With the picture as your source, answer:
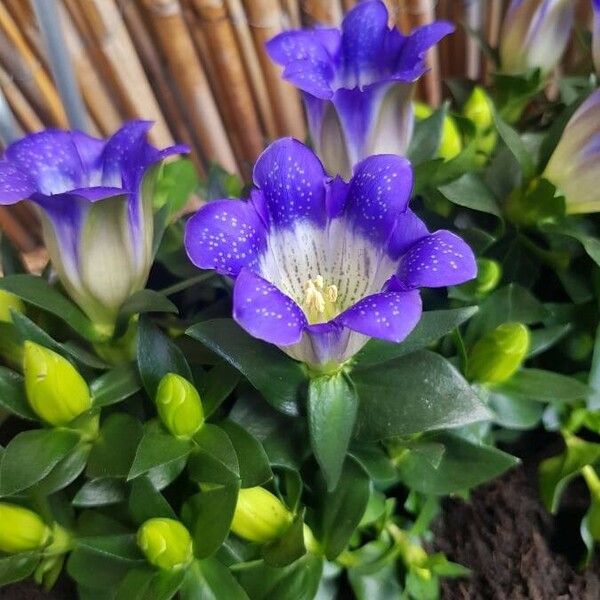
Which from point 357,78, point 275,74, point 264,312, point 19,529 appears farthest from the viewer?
point 275,74

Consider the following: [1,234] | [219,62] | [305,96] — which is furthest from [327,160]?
[219,62]

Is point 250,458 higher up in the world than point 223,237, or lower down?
lower down

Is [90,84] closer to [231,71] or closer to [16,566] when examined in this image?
[231,71]

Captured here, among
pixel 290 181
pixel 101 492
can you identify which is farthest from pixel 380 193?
pixel 101 492

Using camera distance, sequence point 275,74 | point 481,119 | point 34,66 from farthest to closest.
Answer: point 275,74, point 34,66, point 481,119

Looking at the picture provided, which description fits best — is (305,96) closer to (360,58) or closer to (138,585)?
(360,58)

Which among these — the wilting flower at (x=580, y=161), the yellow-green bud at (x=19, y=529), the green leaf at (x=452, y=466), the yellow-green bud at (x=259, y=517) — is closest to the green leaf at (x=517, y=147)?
the wilting flower at (x=580, y=161)
